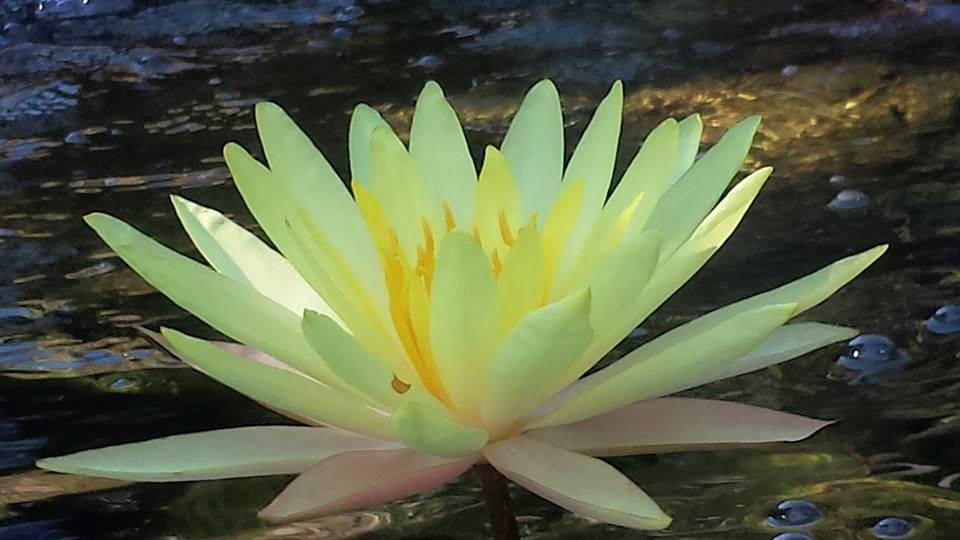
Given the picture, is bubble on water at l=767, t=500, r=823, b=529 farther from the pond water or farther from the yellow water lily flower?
the yellow water lily flower

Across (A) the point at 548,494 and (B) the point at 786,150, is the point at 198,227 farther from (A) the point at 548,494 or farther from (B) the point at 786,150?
(B) the point at 786,150

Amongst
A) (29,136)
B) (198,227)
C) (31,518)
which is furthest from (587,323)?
(29,136)

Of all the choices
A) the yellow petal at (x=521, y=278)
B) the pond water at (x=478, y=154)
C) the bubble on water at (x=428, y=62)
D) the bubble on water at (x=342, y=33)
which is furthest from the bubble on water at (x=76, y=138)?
the yellow petal at (x=521, y=278)

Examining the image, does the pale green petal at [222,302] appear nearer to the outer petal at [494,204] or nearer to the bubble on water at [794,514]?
the outer petal at [494,204]

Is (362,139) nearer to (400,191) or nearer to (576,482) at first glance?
(400,191)

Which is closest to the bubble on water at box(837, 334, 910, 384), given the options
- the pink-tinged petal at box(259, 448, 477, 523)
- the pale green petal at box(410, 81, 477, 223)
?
the pale green petal at box(410, 81, 477, 223)

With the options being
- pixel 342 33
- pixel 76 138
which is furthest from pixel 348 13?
pixel 76 138
